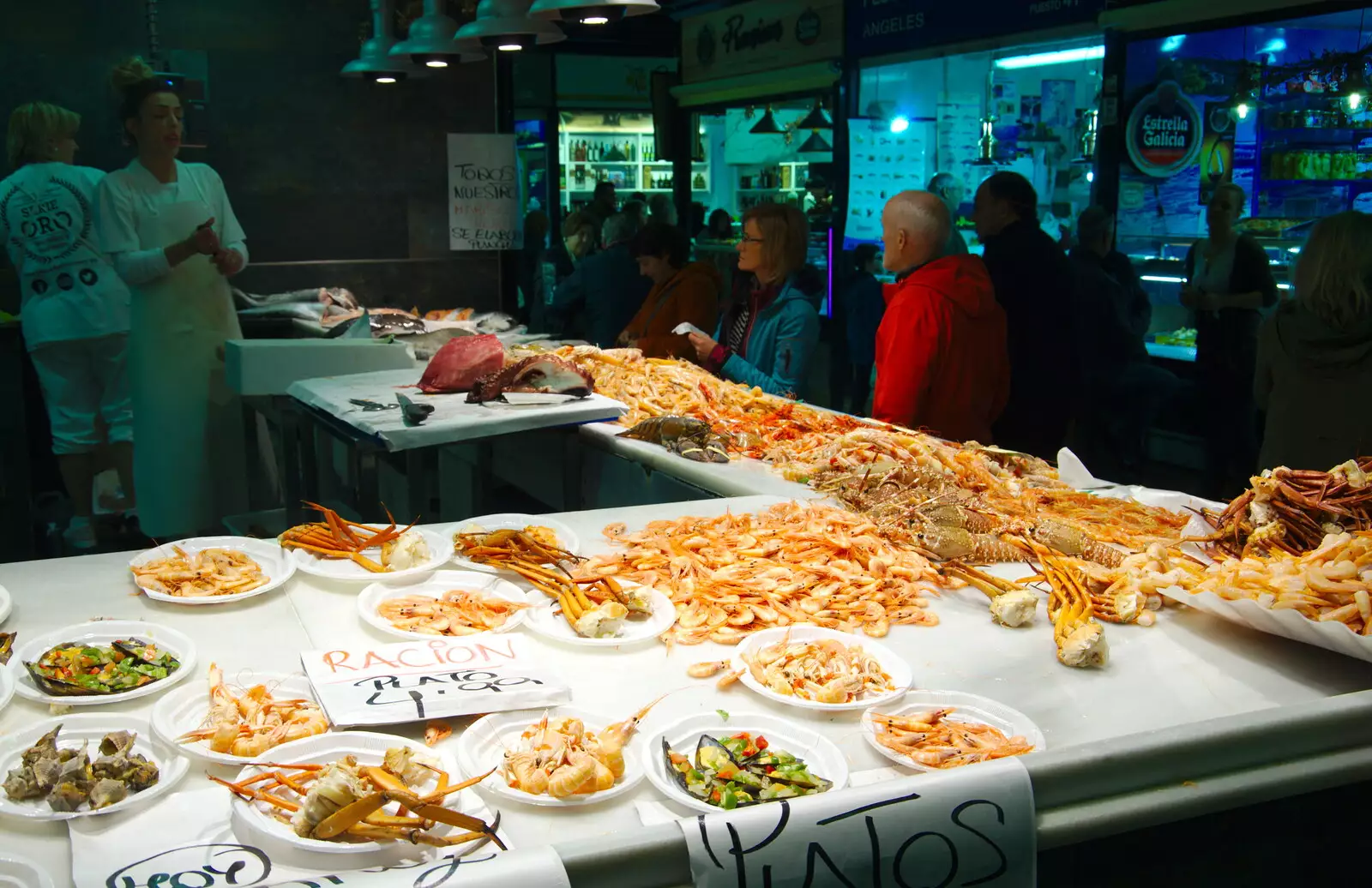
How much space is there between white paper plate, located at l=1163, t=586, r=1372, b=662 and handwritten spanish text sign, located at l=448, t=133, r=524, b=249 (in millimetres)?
5985

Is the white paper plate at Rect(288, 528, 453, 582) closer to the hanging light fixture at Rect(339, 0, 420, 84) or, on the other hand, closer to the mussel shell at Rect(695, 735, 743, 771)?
the mussel shell at Rect(695, 735, 743, 771)

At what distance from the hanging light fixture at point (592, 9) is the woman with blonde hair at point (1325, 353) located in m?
2.57

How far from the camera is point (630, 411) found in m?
4.27

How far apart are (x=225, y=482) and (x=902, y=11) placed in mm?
5668

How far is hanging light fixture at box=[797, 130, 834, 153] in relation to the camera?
950 cm

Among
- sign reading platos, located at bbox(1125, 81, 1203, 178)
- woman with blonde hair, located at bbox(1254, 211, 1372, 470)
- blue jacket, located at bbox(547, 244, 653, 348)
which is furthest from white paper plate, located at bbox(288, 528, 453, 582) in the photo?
sign reading platos, located at bbox(1125, 81, 1203, 178)

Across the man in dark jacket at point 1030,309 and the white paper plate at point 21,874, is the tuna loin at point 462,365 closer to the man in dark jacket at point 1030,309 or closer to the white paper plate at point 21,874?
the man in dark jacket at point 1030,309

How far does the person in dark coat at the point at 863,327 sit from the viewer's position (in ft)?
25.5

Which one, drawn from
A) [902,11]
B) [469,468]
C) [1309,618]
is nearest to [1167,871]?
[1309,618]

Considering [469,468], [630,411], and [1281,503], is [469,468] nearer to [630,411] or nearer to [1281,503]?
[630,411]

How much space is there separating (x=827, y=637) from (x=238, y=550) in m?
1.24

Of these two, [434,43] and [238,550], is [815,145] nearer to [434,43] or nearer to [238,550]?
[434,43]

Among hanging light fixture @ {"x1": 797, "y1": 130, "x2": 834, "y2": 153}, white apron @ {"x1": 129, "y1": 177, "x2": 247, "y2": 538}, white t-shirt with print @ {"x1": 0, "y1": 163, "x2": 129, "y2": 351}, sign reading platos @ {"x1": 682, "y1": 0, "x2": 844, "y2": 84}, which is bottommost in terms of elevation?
white apron @ {"x1": 129, "y1": 177, "x2": 247, "y2": 538}

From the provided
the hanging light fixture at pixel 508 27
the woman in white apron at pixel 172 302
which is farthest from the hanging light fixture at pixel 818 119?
the woman in white apron at pixel 172 302
